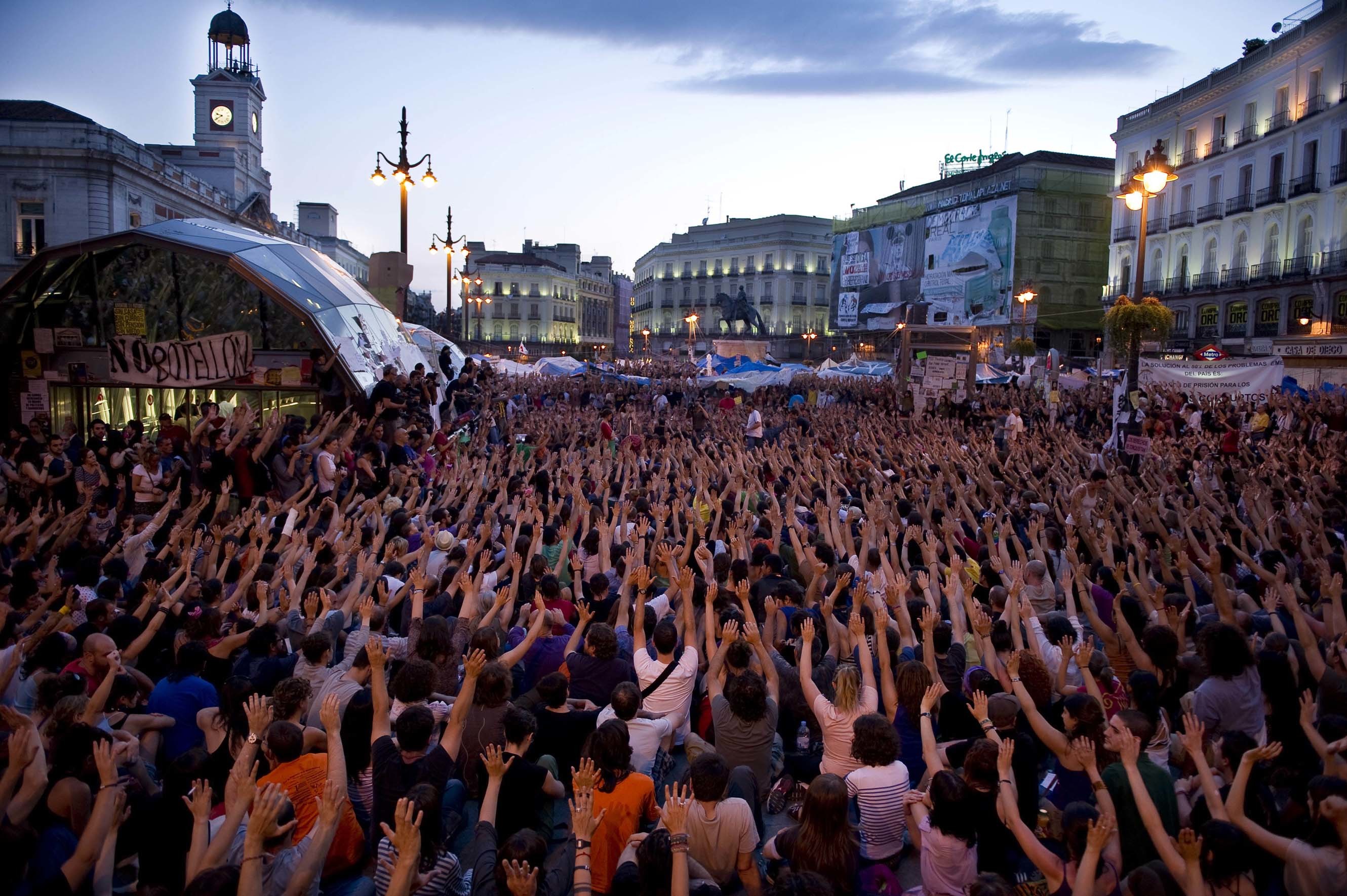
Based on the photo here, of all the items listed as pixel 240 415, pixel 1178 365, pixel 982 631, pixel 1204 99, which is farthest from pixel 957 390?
pixel 1204 99

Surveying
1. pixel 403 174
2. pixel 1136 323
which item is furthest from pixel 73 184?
pixel 1136 323

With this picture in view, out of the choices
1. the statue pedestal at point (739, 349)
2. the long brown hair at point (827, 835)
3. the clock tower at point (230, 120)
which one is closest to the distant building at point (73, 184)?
the clock tower at point (230, 120)

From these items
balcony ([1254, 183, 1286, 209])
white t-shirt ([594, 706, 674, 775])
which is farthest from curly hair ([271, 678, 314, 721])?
balcony ([1254, 183, 1286, 209])

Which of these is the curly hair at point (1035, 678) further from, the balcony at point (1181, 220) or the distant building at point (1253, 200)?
the balcony at point (1181, 220)

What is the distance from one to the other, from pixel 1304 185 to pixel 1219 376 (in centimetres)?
2477

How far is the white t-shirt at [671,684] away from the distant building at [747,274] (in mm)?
88346

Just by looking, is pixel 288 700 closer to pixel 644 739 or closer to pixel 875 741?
pixel 644 739

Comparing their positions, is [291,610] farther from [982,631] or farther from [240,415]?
[240,415]

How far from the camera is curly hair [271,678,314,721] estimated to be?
14.2 feet

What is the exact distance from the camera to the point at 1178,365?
822 inches

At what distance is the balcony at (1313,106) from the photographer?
1457 inches

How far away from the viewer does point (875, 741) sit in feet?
13.9

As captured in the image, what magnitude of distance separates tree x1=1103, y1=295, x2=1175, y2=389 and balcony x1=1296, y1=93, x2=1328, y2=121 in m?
28.3

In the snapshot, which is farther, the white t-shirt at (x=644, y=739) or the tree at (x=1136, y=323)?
the tree at (x=1136, y=323)
